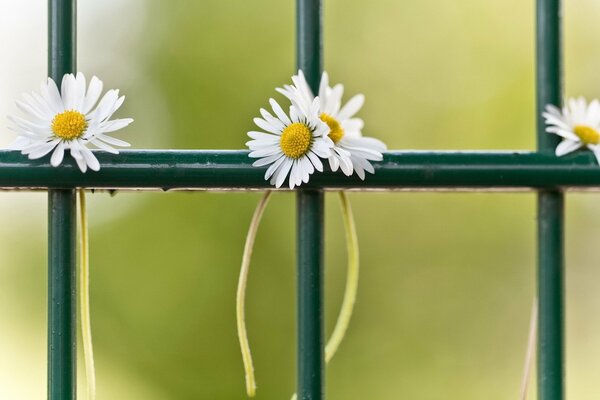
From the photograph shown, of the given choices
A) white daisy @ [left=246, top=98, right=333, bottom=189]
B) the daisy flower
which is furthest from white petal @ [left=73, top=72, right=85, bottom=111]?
the daisy flower

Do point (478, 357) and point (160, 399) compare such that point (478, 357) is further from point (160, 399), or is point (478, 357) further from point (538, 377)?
point (538, 377)

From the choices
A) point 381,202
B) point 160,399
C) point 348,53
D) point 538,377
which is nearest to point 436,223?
point 381,202

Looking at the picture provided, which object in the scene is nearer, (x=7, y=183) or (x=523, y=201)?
(x=7, y=183)

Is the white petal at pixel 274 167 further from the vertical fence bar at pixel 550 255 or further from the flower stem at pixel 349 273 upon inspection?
the vertical fence bar at pixel 550 255

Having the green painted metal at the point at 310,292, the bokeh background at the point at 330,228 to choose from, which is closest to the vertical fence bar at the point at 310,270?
the green painted metal at the point at 310,292

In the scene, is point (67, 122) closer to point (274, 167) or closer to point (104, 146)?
point (104, 146)
